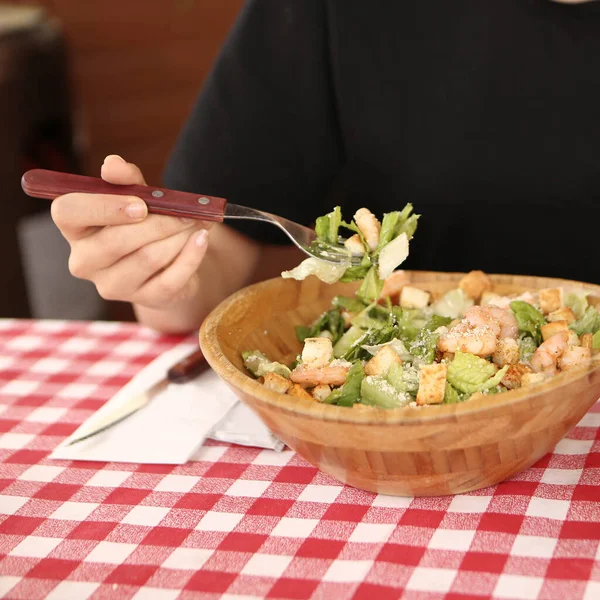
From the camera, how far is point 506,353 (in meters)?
1.07

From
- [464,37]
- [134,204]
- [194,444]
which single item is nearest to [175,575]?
[194,444]

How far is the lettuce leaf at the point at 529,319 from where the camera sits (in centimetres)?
116

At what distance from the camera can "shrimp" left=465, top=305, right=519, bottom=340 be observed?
1074 mm

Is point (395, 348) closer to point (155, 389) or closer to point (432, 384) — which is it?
point (432, 384)

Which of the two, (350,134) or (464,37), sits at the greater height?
(464,37)

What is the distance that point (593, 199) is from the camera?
5.42 feet

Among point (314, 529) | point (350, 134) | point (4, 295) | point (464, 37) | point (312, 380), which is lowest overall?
point (4, 295)

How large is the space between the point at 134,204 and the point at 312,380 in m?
0.38

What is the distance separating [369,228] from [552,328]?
1.02 feet

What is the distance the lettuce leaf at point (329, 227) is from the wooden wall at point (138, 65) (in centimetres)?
329

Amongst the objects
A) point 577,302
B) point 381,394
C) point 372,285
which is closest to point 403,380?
point 381,394

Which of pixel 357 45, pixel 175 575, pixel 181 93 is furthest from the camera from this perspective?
pixel 181 93

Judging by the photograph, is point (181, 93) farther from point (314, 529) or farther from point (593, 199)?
point (314, 529)

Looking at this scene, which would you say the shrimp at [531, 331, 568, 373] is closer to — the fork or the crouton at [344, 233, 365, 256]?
the crouton at [344, 233, 365, 256]
